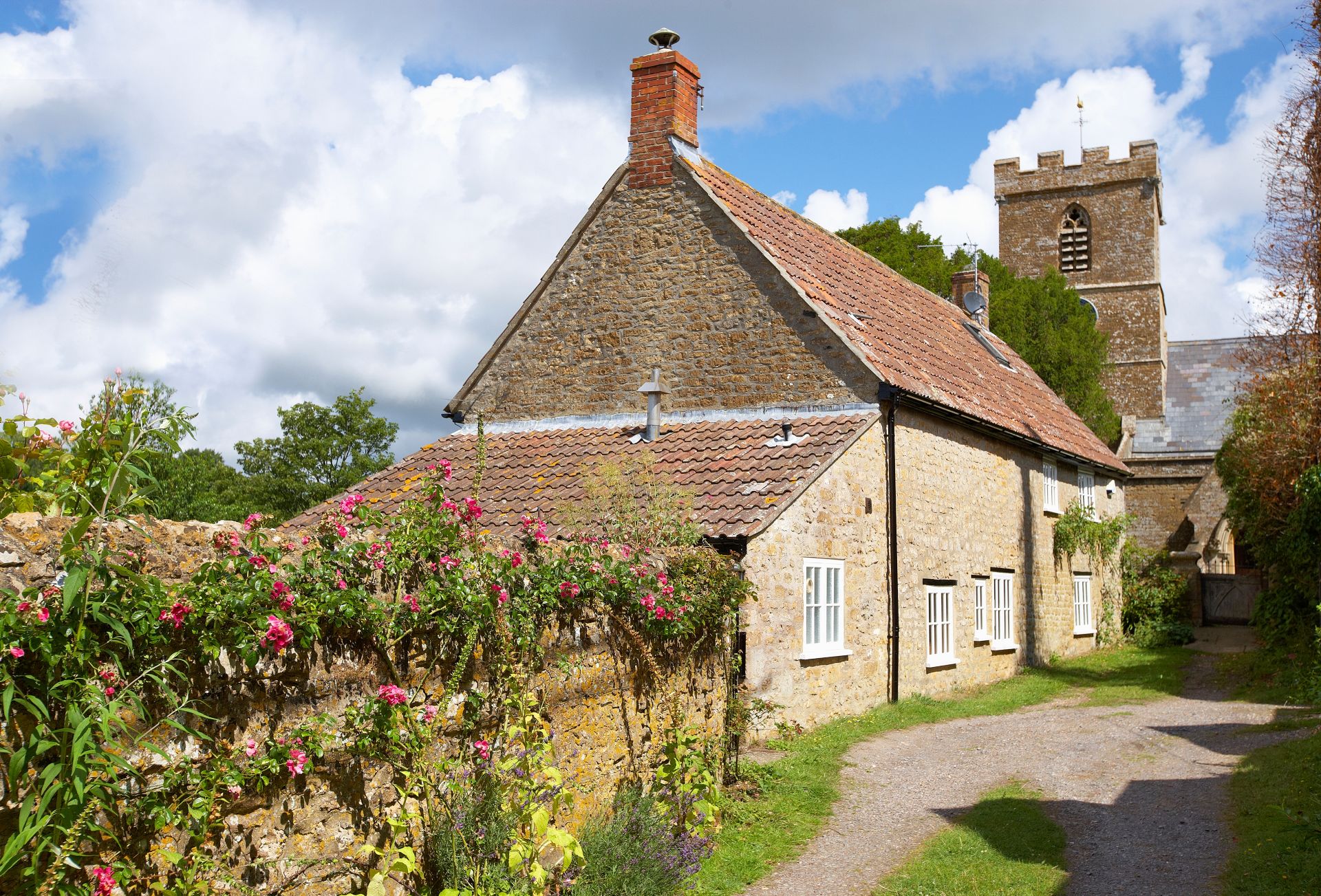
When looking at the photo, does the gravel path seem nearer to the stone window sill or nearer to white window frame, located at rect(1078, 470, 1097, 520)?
the stone window sill

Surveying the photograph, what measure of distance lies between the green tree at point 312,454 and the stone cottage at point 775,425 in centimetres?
2593

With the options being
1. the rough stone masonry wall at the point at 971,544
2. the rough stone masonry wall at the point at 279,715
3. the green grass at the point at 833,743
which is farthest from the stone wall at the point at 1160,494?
the rough stone masonry wall at the point at 279,715

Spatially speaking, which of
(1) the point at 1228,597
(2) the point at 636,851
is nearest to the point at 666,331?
(2) the point at 636,851

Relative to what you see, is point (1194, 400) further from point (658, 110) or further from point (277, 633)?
point (277, 633)

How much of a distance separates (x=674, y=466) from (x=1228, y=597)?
68.2ft

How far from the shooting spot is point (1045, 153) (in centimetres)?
4697

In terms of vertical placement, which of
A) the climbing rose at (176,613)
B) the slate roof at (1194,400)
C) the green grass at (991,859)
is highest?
the slate roof at (1194,400)

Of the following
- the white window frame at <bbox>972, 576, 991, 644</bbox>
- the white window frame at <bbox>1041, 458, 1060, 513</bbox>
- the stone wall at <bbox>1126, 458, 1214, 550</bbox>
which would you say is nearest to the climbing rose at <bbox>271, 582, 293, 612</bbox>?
the white window frame at <bbox>972, 576, 991, 644</bbox>

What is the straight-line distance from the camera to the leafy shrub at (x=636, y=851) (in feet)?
22.4

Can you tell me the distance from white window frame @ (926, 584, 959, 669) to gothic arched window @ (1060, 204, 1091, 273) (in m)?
34.4

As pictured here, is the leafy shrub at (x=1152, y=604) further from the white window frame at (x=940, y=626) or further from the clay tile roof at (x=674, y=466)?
the clay tile roof at (x=674, y=466)

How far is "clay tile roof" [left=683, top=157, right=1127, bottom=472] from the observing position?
1611 cm

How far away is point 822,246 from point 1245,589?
55.5 feet

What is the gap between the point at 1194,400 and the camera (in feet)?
131
